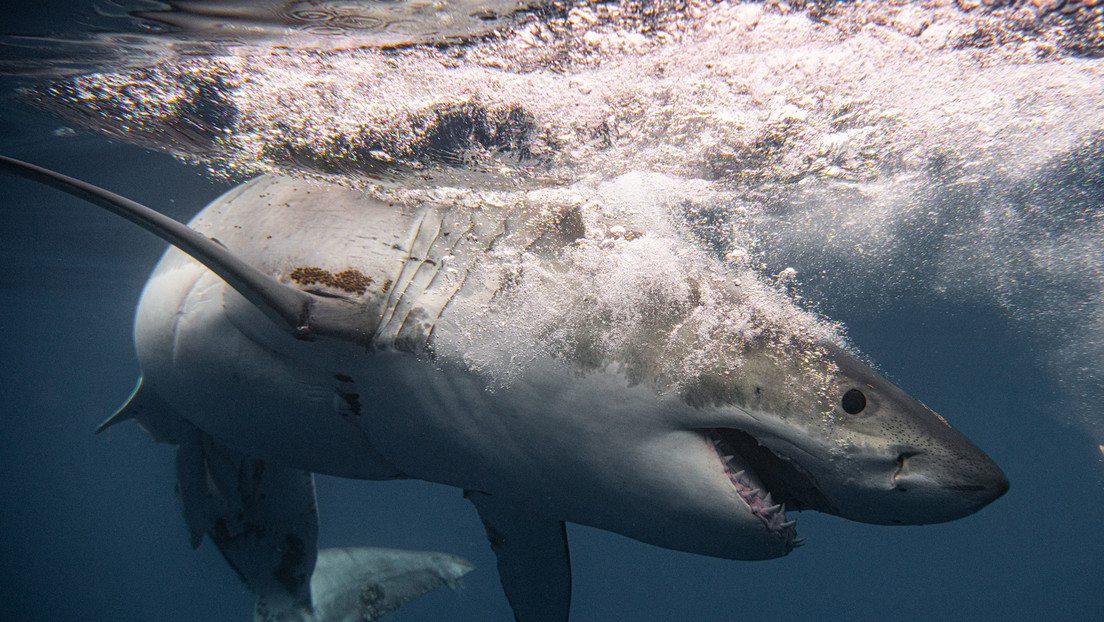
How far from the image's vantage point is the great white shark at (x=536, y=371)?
2.13m

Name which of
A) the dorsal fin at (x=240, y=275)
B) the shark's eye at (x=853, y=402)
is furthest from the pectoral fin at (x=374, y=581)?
the shark's eye at (x=853, y=402)

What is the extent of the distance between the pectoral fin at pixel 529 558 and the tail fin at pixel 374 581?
5.06ft

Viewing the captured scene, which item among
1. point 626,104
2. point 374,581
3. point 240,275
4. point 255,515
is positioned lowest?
point 374,581

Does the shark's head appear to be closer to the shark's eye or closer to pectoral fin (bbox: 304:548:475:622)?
the shark's eye

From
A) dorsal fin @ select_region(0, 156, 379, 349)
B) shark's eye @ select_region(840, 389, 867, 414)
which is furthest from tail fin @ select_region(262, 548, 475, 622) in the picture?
shark's eye @ select_region(840, 389, 867, 414)

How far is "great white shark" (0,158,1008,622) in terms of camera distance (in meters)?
2.13

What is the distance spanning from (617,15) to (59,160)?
43.1ft

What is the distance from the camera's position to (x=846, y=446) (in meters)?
2.01

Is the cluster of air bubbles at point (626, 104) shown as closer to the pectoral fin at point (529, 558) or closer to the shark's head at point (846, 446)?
the shark's head at point (846, 446)

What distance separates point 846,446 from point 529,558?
116 inches

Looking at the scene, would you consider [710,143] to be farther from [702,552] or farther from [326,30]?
[702,552]

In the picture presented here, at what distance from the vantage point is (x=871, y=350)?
942 inches

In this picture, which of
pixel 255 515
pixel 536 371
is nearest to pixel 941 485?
pixel 536 371

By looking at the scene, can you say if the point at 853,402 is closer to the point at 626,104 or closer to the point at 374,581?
the point at 626,104
